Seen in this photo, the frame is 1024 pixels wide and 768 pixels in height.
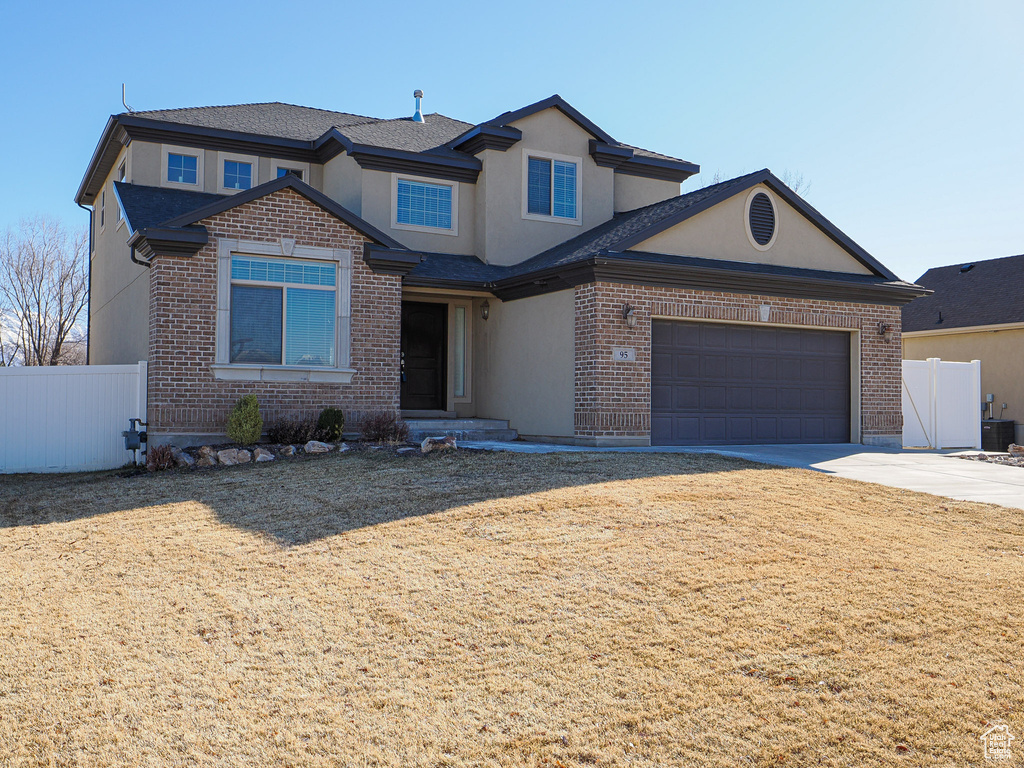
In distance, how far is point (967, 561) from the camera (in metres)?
6.79

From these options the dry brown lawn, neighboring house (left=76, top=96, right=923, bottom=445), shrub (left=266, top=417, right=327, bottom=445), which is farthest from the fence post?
shrub (left=266, top=417, right=327, bottom=445)

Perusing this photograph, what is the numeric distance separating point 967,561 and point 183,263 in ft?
36.2

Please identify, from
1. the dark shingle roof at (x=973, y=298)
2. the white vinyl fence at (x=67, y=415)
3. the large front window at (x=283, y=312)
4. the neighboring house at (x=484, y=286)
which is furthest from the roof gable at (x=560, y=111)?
the dark shingle roof at (x=973, y=298)

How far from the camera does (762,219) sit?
51.4 ft

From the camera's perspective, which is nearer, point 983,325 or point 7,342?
point 983,325

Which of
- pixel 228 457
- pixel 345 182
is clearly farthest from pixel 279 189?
pixel 228 457

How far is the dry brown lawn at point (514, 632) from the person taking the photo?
13.3 ft

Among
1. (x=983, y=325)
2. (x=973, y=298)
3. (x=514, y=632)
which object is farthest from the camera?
(x=973, y=298)

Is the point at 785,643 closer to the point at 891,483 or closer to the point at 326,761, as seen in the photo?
the point at 326,761

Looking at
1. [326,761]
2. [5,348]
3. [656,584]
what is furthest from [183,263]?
[5,348]

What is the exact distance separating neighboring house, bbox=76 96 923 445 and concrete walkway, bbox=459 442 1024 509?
44.9 inches

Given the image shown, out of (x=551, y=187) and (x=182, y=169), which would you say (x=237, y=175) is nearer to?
(x=182, y=169)

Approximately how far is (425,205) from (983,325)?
54.0ft

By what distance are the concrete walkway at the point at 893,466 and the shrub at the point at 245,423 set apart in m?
2.97
